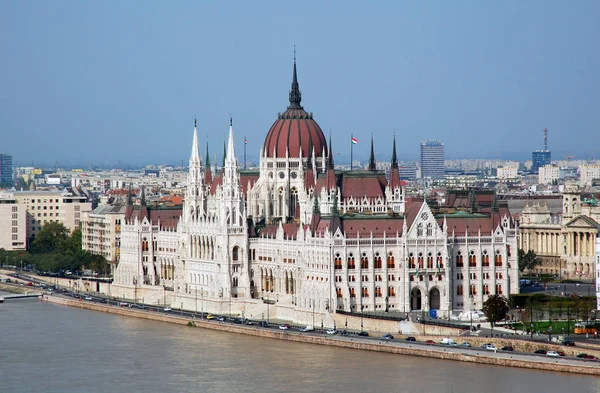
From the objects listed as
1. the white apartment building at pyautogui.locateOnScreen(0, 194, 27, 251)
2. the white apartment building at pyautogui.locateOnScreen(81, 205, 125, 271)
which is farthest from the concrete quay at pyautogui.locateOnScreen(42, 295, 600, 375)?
the white apartment building at pyautogui.locateOnScreen(0, 194, 27, 251)

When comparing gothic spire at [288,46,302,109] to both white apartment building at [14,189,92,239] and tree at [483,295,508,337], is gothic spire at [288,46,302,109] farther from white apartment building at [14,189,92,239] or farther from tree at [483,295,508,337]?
white apartment building at [14,189,92,239]

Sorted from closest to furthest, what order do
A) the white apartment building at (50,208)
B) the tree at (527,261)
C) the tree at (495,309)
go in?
the tree at (495,309), the tree at (527,261), the white apartment building at (50,208)

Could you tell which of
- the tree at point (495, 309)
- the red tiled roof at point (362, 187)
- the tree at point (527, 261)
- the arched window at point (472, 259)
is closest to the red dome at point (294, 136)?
the red tiled roof at point (362, 187)

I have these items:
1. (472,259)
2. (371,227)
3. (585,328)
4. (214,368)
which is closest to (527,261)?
(472,259)

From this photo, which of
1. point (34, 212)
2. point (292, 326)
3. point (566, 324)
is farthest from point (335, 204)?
point (34, 212)

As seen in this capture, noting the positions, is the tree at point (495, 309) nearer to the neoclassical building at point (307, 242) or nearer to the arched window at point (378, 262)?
the neoclassical building at point (307, 242)

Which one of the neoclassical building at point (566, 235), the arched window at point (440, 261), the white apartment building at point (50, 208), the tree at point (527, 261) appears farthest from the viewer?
the white apartment building at point (50, 208)

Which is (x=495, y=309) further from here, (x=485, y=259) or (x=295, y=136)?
(x=295, y=136)
